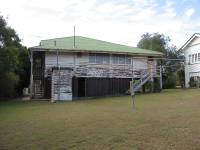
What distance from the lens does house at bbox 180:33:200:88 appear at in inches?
1523

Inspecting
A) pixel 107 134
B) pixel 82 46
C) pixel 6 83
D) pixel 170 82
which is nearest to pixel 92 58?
pixel 82 46

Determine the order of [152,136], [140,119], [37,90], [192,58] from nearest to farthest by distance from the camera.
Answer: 1. [152,136]
2. [140,119]
3. [37,90]
4. [192,58]

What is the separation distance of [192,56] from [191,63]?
828mm

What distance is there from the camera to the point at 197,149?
26.3 feet

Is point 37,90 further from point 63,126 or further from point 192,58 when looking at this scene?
point 63,126

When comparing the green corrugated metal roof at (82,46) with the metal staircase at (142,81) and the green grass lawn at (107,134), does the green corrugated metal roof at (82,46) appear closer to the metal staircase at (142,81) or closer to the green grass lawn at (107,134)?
the metal staircase at (142,81)

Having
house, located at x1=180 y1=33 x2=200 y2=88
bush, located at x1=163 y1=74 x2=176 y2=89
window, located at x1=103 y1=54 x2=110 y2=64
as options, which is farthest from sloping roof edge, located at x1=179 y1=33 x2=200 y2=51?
window, located at x1=103 y1=54 x2=110 y2=64

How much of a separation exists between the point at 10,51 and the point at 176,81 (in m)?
24.7

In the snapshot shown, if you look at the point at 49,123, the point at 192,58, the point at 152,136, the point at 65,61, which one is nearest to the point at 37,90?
the point at 65,61

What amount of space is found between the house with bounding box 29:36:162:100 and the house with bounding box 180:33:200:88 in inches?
231

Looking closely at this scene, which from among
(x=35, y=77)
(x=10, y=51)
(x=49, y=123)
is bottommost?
(x=49, y=123)

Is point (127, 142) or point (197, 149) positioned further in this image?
point (127, 142)

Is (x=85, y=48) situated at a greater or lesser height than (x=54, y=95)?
greater

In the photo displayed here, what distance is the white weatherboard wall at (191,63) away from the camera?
38.7 m
